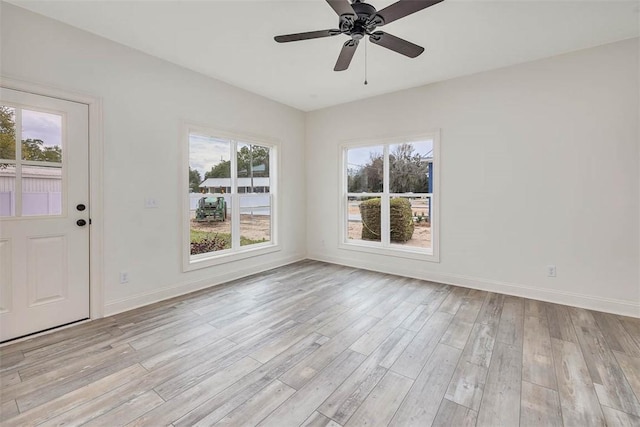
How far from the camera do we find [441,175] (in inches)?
161

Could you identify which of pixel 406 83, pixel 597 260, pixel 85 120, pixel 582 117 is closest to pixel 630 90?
pixel 582 117

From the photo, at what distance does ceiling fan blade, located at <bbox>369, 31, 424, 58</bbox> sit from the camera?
220 centimetres

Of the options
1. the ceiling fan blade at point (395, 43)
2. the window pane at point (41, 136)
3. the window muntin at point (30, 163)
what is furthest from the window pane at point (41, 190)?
the ceiling fan blade at point (395, 43)

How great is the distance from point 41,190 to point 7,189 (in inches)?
8.4

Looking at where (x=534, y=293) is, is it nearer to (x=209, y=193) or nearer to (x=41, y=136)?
(x=209, y=193)

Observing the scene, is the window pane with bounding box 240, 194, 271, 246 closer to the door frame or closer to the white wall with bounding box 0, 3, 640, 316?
the white wall with bounding box 0, 3, 640, 316

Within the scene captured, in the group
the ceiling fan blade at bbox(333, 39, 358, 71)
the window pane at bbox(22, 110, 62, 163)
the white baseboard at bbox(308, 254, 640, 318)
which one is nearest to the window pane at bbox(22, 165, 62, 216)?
the window pane at bbox(22, 110, 62, 163)

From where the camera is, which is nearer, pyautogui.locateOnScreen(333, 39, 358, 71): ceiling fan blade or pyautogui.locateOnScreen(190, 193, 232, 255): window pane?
pyautogui.locateOnScreen(333, 39, 358, 71): ceiling fan blade

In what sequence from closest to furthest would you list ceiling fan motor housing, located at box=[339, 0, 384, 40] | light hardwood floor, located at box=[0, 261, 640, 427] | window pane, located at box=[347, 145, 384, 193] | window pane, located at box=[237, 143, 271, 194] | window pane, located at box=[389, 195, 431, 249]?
light hardwood floor, located at box=[0, 261, 640, 427] < ceiling fan motor housing, located at box=[339, 0, 384, 40] < window pane, located at box=[389, 195, 431, 249] < window pane, located at box=[237, 143, 271, 194] < window pane, located at box=[347, 145, 384, 193]

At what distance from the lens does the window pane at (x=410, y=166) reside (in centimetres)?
434

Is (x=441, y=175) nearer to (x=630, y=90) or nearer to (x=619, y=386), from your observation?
(x=630, y=90)

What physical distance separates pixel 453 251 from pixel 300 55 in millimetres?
3283

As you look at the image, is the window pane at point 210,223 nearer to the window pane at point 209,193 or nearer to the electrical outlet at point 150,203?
the window pane at point 209,193

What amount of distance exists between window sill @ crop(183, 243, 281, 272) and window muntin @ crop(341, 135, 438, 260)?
1.37 metres
